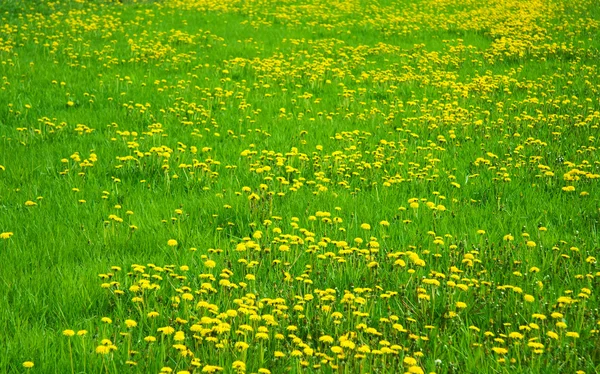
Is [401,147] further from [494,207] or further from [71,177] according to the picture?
[71,177]

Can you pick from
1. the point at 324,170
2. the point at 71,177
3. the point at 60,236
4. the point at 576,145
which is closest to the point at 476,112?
the point at 576,145

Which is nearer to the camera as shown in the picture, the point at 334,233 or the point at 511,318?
the point at 511,318

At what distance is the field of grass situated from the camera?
11.3 ft

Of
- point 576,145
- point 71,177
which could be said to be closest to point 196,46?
point 71,177

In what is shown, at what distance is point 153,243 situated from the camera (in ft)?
15.8

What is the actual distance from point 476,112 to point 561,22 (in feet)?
31.0

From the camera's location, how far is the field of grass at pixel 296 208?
344 centimetres

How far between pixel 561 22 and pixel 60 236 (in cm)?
1503

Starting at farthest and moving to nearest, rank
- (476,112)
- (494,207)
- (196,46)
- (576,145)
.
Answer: (196,46)
(476,112)
(576,145)
(494,207)

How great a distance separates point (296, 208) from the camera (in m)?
5.51

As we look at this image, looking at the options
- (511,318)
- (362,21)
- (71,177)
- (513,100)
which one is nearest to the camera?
(511,318)

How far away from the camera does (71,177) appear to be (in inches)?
240

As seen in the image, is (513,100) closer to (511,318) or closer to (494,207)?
(494,207)

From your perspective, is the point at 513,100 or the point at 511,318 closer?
the point at 511,318
